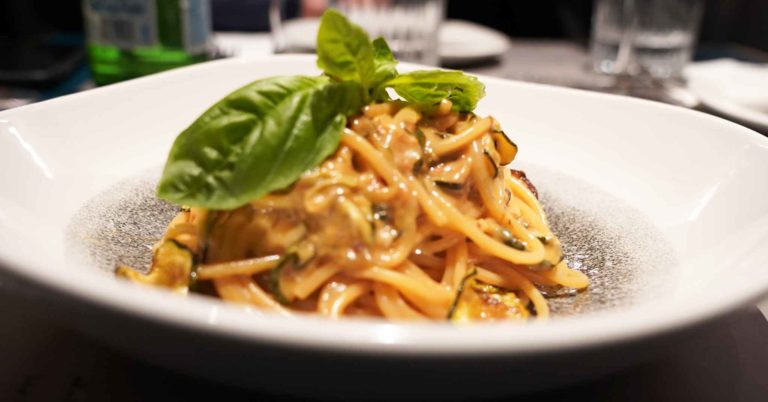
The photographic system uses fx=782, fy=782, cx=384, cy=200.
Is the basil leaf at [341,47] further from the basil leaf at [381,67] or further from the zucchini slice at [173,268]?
the zucchini slice at [173,268]

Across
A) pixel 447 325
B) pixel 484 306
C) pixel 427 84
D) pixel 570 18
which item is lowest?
pixel 570 18

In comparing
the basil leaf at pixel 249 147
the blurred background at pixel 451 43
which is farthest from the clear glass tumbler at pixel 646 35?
the basil leaf at pixel 249 147

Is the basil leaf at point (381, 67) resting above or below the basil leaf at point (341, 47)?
below

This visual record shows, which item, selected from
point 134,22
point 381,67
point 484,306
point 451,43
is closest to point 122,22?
point 134,22

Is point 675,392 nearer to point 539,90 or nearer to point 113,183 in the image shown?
point 539,90

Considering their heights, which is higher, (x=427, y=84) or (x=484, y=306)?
(x=427, y=84)

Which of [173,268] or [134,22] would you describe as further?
[134,22]

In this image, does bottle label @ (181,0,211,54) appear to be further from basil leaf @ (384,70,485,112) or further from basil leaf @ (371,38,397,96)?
basil leaf @ (384,70,485,112)

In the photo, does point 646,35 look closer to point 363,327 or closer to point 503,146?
point 503,146
